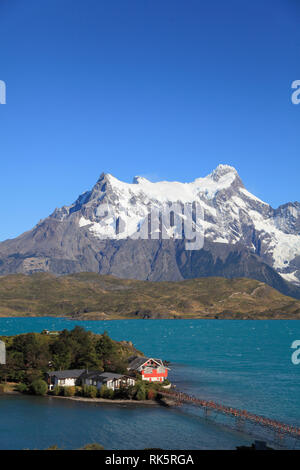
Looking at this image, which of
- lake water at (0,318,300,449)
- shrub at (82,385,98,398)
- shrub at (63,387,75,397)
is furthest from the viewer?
shrub at (63,387,75,397)

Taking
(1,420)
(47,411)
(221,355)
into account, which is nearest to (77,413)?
(47,411)

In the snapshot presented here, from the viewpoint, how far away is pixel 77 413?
8669 cm

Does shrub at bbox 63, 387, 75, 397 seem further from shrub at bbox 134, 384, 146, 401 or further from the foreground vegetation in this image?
shrub at bbox 134, 384, 146, 401

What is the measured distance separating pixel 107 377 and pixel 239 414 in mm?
27100

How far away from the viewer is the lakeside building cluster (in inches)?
4070

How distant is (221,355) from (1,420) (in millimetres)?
128973

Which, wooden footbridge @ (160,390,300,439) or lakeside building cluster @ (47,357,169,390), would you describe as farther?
lakeside building cluster @ (47,357,169,390)

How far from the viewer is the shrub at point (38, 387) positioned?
333ft

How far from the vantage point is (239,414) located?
3548 inches

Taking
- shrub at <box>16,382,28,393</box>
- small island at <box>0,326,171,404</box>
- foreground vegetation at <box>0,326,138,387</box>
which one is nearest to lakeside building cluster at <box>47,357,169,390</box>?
small island at <box>0,326,171,404</box>

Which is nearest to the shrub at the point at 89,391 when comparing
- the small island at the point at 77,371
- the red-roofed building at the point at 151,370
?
the small island at the point at 77,371

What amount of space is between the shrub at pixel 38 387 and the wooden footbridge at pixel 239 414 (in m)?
23.1

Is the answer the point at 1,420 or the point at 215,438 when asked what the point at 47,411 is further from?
the point at 215,438

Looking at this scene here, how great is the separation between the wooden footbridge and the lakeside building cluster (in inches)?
352
